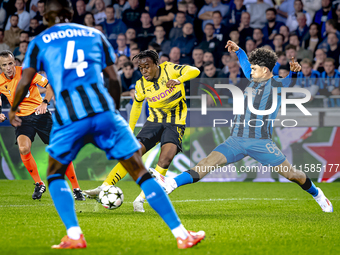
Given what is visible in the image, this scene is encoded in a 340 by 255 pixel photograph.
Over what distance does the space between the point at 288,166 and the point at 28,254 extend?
10.6 feet

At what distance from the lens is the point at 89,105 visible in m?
3.31

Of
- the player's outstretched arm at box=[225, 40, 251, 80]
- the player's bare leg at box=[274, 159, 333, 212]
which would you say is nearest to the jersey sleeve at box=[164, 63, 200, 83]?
the player's outstretched arm at box=[225, 40, 251, 80]

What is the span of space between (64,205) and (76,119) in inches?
25.9

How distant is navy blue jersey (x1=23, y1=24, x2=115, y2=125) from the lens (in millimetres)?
3312

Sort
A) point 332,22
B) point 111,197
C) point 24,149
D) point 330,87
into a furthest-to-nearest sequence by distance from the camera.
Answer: point 332,22, point 330,87, point 24,149, point 111,197

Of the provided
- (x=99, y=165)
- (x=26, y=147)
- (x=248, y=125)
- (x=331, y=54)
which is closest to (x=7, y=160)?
(x=99, y=165)

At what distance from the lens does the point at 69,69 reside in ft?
10.9

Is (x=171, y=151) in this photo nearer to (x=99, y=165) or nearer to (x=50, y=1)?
(x=50, y=1)

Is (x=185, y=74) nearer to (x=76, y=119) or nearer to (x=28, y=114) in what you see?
(x=76, y=119)

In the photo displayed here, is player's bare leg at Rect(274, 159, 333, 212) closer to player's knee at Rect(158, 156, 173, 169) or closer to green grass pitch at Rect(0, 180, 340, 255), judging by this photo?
green grass pitch at Rect(0, 180, 340, 255)

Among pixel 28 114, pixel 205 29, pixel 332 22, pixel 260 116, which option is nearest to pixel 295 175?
pixel 260 116

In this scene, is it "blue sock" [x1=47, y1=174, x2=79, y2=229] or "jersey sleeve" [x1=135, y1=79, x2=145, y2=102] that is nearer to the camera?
"blue sock" [x1=47, y1=174, x2=79, y2=229]

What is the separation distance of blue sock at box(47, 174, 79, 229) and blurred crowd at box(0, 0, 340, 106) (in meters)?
6.44

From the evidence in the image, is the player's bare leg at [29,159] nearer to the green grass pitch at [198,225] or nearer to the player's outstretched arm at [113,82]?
the green grass pitch at [198,225]
